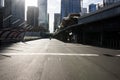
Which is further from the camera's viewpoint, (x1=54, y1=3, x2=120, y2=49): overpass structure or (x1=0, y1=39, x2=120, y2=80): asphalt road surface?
(x1=54, y1=3, x2=120, y2=49): overpass structure

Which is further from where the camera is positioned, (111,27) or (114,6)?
(114,6)

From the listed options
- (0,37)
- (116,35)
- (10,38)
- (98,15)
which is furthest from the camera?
(98,15)

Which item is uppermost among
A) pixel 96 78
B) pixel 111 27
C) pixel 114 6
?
pixel 114 6

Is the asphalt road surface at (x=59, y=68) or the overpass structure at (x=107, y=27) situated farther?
the overpass structure at (x=107, y=27)

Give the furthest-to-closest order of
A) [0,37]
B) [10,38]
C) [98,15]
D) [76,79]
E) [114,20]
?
[98,15], [10,38], [0,37], [114,20], [76,79]

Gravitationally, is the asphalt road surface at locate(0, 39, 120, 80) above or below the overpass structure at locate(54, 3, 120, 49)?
below

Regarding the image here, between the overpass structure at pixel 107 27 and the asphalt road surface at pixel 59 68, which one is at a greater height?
the overpass structure at pixel 107 27

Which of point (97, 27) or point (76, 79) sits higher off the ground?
point (97, 27)

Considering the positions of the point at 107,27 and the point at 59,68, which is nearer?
the point at 59,68

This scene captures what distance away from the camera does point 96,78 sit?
10.6m

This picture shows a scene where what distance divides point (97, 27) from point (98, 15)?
16.5m

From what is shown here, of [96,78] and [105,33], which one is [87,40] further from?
[96,78]

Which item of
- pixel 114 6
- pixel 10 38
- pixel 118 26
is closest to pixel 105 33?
pixel 114 6

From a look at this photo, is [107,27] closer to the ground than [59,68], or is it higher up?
higher up
